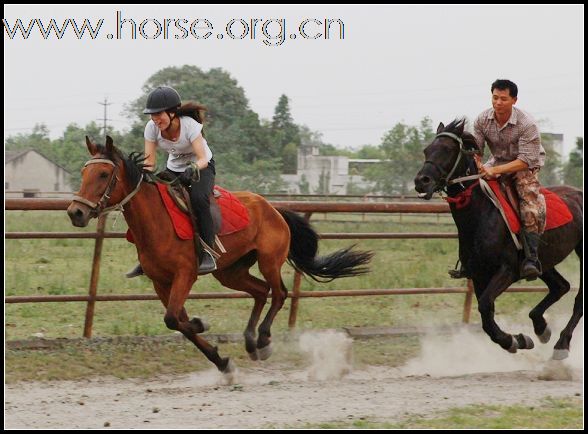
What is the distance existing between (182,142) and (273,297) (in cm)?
186

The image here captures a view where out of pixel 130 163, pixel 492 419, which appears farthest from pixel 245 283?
pixel 492 419

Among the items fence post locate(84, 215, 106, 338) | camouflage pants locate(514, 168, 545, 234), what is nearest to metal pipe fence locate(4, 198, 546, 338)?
fence post locate(84, 215, 106, 338)

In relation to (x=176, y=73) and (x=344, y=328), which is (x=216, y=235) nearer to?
(x=344, y=328)

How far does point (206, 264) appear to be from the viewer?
7988 millimetres

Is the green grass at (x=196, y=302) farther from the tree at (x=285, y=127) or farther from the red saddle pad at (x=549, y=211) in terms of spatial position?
the tree at (x=285, y=127)

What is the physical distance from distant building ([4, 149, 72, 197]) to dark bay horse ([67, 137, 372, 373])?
218ft

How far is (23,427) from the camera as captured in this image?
6203mm

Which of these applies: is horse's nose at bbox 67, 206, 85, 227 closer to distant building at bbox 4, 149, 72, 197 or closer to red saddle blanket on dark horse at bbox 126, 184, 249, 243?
red saddle blanket on dark horse at bbox 126, 184, 249, 243

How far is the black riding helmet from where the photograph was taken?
25.4 feet

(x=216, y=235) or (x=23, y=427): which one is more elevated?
(x=216, y=235)

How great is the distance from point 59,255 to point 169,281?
7598 millimetres

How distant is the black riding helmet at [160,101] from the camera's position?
774 centimetres

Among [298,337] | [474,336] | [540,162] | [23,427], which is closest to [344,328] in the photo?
[298,337]

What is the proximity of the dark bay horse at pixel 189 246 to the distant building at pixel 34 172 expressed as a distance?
6658cm
